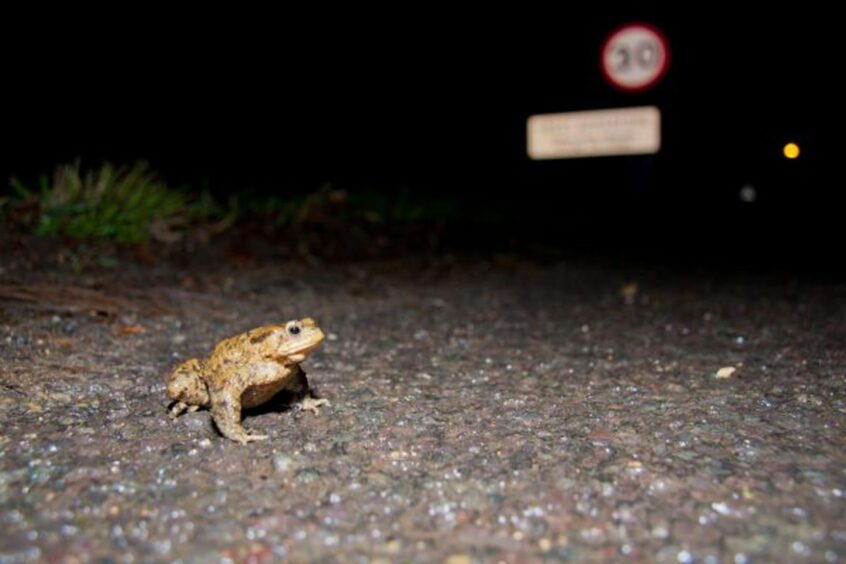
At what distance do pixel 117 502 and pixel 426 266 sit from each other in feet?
15.4

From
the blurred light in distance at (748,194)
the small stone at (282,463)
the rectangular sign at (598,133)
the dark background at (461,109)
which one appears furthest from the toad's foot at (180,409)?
the blurred light in distance at (748,194)

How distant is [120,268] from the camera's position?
16.5 feet

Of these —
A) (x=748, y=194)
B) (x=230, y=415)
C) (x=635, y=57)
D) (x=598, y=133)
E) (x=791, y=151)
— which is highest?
(x=635, y=57)

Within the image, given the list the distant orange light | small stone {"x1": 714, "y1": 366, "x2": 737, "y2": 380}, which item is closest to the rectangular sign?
the distant orange light

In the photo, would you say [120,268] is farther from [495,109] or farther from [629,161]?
[495,109]

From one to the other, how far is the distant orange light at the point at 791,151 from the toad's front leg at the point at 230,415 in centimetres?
600

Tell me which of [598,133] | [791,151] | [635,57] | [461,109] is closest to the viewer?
[791,151]

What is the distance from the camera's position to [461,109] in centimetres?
1284

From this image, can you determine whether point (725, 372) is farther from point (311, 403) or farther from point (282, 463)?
point (282, 463)

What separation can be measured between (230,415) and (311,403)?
0.39m

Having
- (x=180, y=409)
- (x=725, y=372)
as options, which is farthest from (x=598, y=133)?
(x=180, y=409)

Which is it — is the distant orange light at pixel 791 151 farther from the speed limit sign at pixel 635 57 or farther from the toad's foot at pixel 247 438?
the toad's foot at pixel 247 438

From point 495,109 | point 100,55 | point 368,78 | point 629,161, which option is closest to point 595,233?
point 629,161

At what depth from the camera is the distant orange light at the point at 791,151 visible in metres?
6.48
